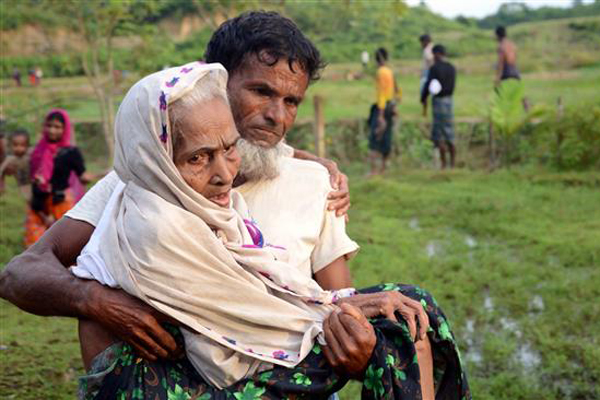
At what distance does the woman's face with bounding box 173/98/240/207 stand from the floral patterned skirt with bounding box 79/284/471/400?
0.35 metres

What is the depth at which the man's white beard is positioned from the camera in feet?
7.86

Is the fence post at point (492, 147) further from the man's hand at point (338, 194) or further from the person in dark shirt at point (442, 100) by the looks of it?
the man's hand at point (338, 194)

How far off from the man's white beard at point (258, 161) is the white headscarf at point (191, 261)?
42 cm

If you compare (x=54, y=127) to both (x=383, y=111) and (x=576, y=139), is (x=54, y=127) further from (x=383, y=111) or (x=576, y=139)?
(x=576, y=139)

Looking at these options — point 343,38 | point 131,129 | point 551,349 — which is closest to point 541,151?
point 551,349

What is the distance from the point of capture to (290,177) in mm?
2490

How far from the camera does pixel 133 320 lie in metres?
1.88

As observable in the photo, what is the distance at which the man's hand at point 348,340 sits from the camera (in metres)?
1.91

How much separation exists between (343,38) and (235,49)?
1169 inches

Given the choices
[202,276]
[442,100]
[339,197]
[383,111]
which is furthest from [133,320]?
[442,100]

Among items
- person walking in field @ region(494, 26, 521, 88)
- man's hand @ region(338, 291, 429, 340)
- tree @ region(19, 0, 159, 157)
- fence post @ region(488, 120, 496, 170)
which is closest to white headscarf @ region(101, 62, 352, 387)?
man's hand @ region(338, 291, 429, 340)

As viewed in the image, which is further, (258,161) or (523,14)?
(523,14)

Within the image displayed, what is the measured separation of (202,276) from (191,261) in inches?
1.8

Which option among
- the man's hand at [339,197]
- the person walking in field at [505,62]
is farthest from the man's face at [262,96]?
the person walking in field at [505,62]
